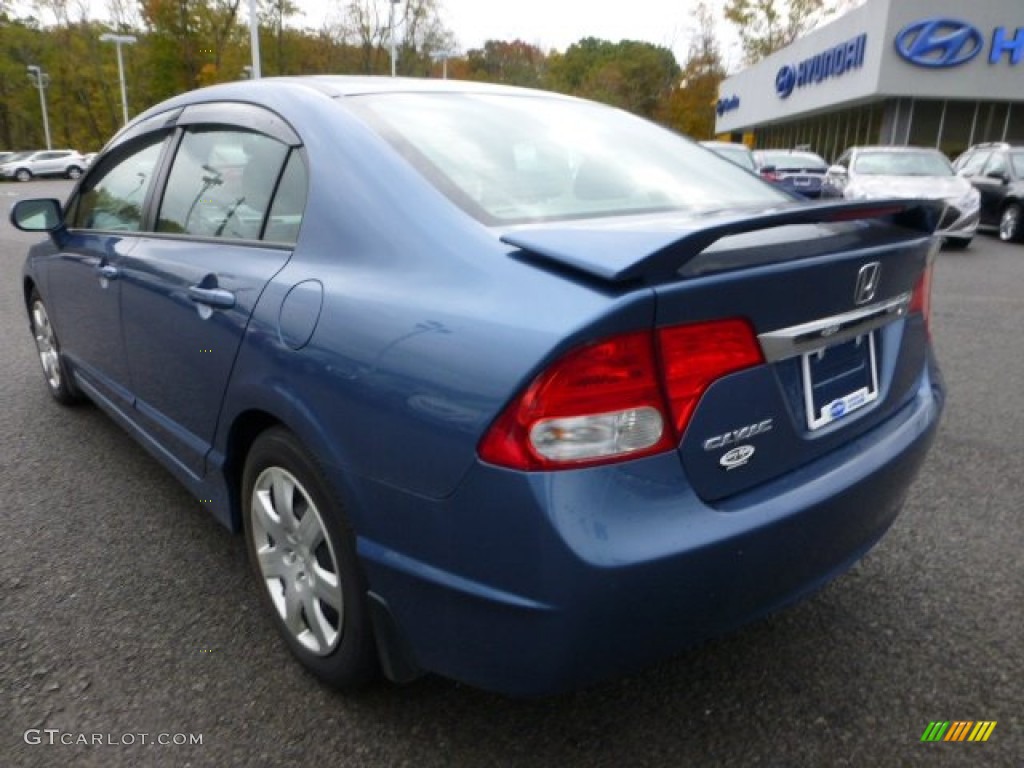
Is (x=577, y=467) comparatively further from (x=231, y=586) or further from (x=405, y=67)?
(x=405, y=67)

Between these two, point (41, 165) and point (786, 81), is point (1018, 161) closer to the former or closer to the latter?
point (786, 81)

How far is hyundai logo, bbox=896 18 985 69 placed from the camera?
82.2ft

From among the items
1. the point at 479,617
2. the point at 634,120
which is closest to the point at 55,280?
the point at 634,120

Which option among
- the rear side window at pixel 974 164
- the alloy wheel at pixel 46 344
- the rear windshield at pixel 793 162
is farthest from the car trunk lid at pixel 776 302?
the rear windshield at pixel 793 162

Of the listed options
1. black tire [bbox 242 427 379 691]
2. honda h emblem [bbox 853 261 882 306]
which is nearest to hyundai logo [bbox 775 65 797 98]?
honda h emblem [bbox 853 261 882 306]

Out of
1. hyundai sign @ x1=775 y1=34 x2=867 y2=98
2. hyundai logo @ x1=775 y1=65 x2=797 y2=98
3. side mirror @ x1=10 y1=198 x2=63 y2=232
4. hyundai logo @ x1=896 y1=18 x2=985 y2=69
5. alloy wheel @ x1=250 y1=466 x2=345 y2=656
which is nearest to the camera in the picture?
alloy wheel @ x1=250 y1=466 x2=345 y2=656

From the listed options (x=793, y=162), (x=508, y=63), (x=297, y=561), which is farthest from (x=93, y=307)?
(x=508, y=63)

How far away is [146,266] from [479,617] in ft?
6.15

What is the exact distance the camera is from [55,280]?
3.85 m

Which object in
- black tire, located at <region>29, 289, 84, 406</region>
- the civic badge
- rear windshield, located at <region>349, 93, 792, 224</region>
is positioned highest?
rear windshield, located at <region>349, 93, 792, 224</region>

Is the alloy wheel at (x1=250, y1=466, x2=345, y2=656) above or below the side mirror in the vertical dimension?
below

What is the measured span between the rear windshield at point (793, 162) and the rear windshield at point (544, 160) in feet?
52.6

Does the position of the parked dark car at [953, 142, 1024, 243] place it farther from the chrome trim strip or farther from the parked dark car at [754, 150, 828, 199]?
the chrome trim strip

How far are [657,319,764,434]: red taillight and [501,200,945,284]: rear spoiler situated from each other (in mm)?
120
